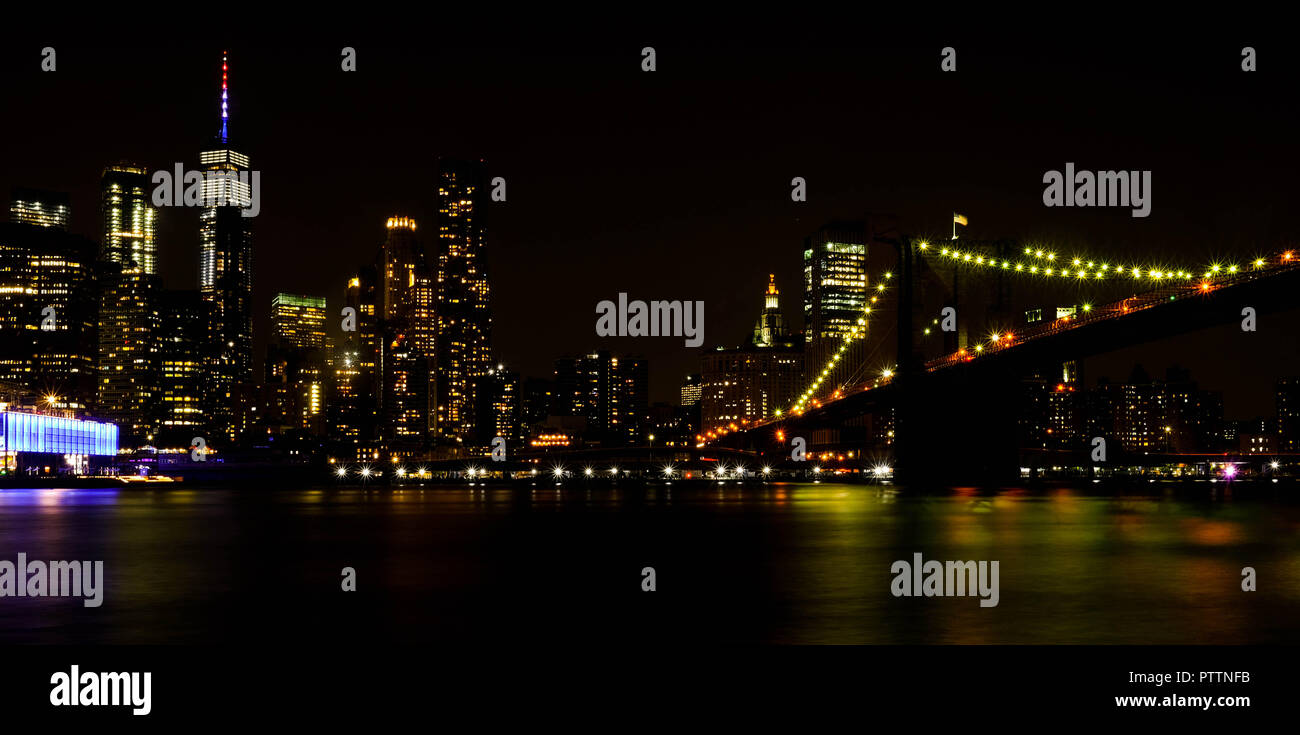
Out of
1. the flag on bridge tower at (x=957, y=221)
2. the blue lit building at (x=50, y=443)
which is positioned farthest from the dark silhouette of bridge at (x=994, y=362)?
the blue lit building at (x=50, y=443)

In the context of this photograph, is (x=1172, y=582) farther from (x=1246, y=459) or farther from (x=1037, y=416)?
(x=1037, y=416)

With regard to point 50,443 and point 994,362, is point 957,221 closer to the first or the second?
point 994,362

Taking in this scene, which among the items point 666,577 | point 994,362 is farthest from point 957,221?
point 666,577

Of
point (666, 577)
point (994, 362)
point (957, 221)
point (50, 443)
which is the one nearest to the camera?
point (666, 577)

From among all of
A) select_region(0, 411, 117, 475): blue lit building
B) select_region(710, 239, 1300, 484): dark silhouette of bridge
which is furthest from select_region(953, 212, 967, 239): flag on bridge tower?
select_region(0, 411, 117, 475): blue lit building

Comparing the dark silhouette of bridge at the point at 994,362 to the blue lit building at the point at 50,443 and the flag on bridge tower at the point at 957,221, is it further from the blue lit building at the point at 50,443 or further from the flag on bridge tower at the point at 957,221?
the blue lit building at the point at 50,443
